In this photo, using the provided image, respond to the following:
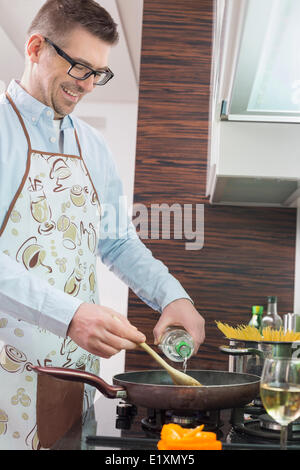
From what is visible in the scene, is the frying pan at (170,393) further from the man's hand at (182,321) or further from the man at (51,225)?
the man's hand at (182,321)

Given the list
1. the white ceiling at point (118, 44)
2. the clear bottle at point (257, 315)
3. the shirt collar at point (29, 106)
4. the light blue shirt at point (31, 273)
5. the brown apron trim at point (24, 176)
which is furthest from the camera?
the white ceiling at point (118, 44)

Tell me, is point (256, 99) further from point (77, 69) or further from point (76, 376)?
point (76, 376)

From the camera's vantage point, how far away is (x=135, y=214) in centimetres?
198

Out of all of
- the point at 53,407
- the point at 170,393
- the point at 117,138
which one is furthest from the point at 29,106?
the point at 117,138

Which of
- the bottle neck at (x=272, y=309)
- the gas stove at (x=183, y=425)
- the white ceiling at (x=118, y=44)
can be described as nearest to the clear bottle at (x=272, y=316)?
the bottle neck at (x=272, y=309)

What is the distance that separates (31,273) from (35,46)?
1.91 ft

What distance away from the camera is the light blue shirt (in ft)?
3.54

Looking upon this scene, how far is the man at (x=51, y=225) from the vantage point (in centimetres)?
114

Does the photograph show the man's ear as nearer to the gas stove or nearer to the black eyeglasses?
the black eyeglasses

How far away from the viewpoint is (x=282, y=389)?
724 mm

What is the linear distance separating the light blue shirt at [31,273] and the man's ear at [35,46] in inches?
3.2

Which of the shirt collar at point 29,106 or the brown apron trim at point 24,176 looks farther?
the shirt collar at point 29,106

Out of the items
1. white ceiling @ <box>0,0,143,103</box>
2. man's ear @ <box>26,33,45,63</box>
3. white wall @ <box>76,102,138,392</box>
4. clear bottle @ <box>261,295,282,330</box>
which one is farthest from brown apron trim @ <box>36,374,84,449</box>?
white wall @ <box>76,102,138,392</box>

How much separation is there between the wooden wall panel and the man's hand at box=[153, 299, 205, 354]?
0.59 m
